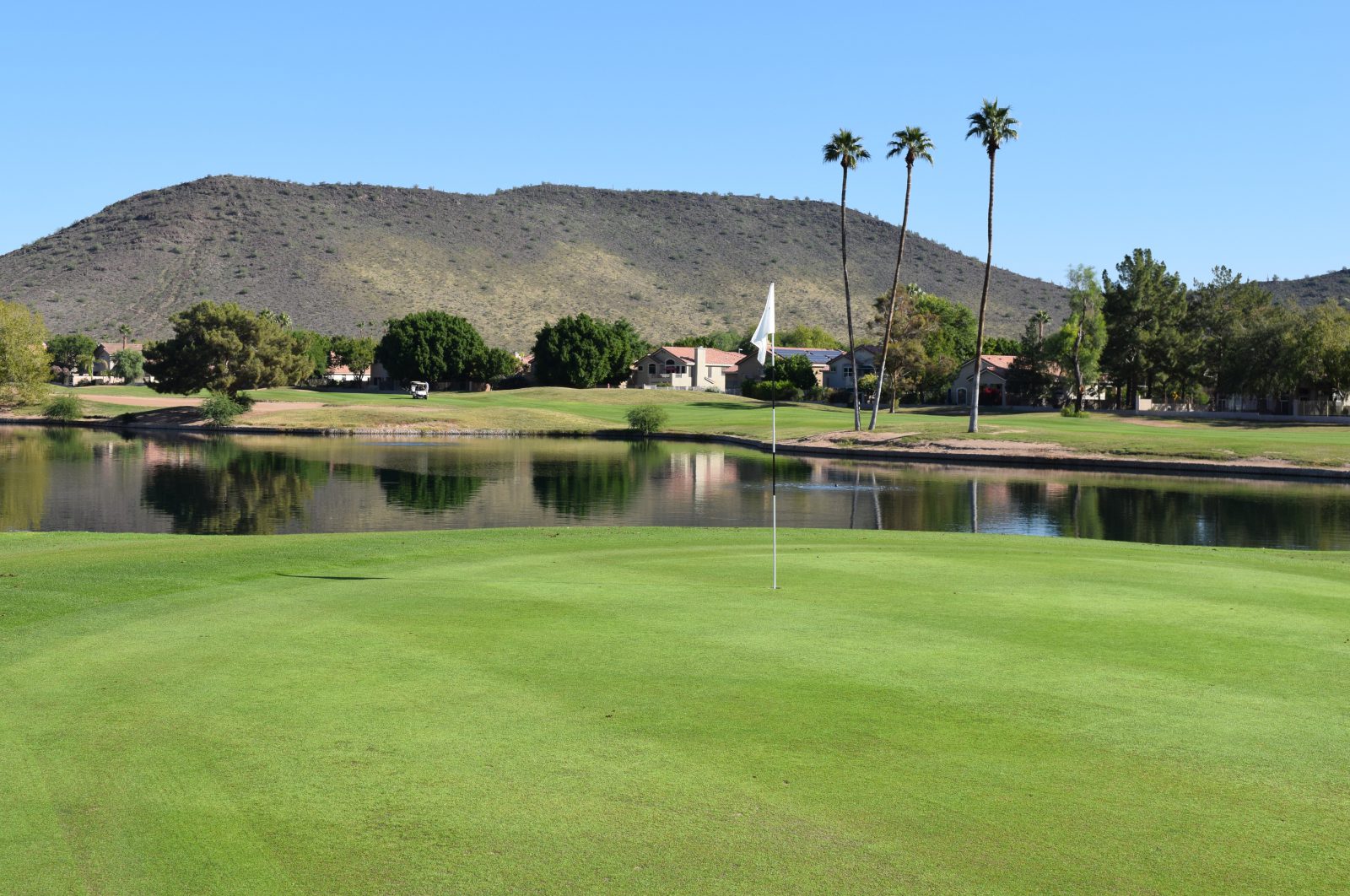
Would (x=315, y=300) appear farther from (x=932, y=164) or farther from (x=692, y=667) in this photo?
(x=692, y=667)

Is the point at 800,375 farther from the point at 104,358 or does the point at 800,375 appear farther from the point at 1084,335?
the point at 104,358

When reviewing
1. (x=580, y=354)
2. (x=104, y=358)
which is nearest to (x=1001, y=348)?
(x=580, y=354)

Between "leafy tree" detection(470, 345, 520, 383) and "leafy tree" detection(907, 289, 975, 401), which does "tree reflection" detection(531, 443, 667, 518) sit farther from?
"leafy tree" detection(470, 345, 520, 383)

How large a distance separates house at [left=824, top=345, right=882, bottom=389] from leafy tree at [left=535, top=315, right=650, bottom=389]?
23.7 m

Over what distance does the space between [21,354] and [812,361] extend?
91.3 metres

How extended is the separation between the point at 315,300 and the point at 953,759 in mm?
195975

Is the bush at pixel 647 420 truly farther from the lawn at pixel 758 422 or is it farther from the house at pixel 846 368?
the house at pixel 846 368

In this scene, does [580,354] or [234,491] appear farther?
[580,354]

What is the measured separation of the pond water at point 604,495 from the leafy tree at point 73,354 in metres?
97.7

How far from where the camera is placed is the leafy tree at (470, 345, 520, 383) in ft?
472

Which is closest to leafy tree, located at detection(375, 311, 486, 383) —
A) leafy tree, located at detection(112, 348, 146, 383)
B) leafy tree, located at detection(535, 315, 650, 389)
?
leafy tree, located at detection(535, 315, 650, 389)

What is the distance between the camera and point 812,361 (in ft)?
486

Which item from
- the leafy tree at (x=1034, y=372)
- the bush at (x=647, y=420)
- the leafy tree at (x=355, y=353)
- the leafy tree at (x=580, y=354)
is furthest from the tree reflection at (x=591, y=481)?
the leafy tree at (x=355, y=353)

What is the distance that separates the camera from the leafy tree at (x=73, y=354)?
162750 millimetres
